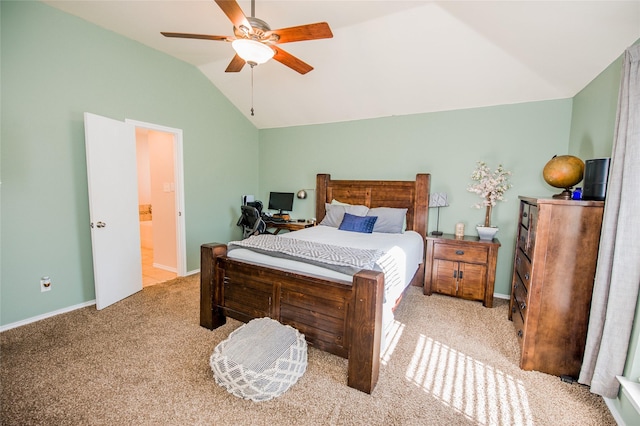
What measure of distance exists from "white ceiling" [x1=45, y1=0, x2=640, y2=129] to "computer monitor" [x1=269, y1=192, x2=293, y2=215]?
163 cm

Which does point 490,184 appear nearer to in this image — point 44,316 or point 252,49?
point 252,49

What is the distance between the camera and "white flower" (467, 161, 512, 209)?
3254 mm

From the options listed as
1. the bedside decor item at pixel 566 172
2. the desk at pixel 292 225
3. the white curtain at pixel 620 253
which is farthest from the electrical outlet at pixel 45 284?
the bedside decor item at pixel 566 172

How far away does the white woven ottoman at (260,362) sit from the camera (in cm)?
166

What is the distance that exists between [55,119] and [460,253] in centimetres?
443

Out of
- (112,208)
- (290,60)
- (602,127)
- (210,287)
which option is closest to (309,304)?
(210,287)

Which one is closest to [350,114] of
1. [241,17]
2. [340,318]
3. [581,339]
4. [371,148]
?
[371,148]

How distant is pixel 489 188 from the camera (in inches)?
128

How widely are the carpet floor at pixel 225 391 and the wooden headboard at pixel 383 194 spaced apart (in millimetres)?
1485

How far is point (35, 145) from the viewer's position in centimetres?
255

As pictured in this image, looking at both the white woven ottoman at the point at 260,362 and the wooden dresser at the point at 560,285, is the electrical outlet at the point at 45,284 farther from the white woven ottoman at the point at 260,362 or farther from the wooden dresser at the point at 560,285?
the wooden dresser at the point at 560,285

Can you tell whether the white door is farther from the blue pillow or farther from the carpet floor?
the blue pillow

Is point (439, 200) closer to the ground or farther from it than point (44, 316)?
farther from it

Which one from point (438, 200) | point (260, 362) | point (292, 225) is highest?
point (438, 200)
